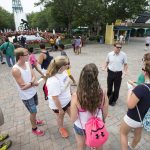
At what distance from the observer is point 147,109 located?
254 cm

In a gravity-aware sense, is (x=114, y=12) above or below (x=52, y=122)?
above

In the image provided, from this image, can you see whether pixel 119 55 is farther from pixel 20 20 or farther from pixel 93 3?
pixel 20 20

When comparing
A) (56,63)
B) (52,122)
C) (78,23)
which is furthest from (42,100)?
(78,23)

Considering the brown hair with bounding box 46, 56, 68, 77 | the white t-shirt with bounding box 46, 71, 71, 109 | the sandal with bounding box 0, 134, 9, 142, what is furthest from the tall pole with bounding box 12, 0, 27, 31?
the brown hair with bounding box 46, 56, 68, 77

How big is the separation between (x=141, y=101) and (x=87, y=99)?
0.78 meters

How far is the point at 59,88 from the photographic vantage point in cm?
312

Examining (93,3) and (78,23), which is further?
(78,23)

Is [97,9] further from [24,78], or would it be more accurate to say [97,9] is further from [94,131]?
[94,131]

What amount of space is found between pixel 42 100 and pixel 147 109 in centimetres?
417

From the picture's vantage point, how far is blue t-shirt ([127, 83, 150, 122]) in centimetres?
237

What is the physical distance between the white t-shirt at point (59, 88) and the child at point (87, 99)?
2.38ft

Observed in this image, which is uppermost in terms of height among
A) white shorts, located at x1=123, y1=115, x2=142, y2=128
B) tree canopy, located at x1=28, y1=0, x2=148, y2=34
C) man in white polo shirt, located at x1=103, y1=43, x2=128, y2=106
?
tree canopy, located at x1=28, y1=0, x2=148, y2=34

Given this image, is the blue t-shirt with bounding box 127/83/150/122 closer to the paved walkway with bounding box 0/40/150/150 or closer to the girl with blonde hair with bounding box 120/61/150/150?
the girl with blonde hair with bounding box 120/61/150/150

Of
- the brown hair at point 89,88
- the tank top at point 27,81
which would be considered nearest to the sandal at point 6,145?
the tank top at point 27,81
